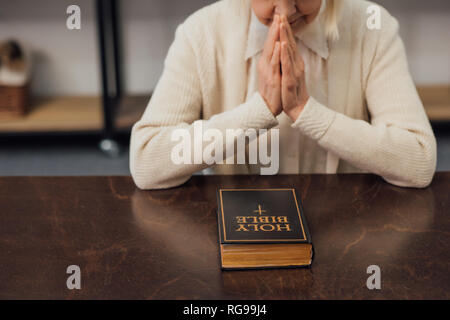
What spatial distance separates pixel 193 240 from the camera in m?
0.88

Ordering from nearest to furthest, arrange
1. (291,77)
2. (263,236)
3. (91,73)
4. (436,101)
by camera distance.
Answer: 1. (263,236)
2. (291,77)
3. (436,101)
4. (91,73)

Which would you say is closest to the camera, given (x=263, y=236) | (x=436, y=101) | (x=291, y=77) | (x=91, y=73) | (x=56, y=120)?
(x=263, y=236)

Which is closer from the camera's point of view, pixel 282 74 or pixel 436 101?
pixel 282 74

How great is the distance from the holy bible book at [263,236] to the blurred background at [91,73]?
5.84 feet

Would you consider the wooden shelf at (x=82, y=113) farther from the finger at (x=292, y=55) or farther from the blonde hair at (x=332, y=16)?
the finger at (x=292, y=55)

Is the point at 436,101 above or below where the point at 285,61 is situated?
below

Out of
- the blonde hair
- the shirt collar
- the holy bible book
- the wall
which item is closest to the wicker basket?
the wall

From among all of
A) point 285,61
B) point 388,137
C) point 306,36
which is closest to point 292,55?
point 285,61

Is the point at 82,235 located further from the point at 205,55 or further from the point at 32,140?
the point at 32,140

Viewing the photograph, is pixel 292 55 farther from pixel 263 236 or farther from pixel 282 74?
pixel 263 236

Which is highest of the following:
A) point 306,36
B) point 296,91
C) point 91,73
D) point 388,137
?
point 306,36

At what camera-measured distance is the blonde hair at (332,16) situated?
1245 millimetres

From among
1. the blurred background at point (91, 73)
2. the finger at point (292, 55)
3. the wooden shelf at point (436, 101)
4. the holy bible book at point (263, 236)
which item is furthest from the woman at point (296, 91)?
the wooden shelf at point (436, 101)

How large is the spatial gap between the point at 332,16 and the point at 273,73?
0.91ft
